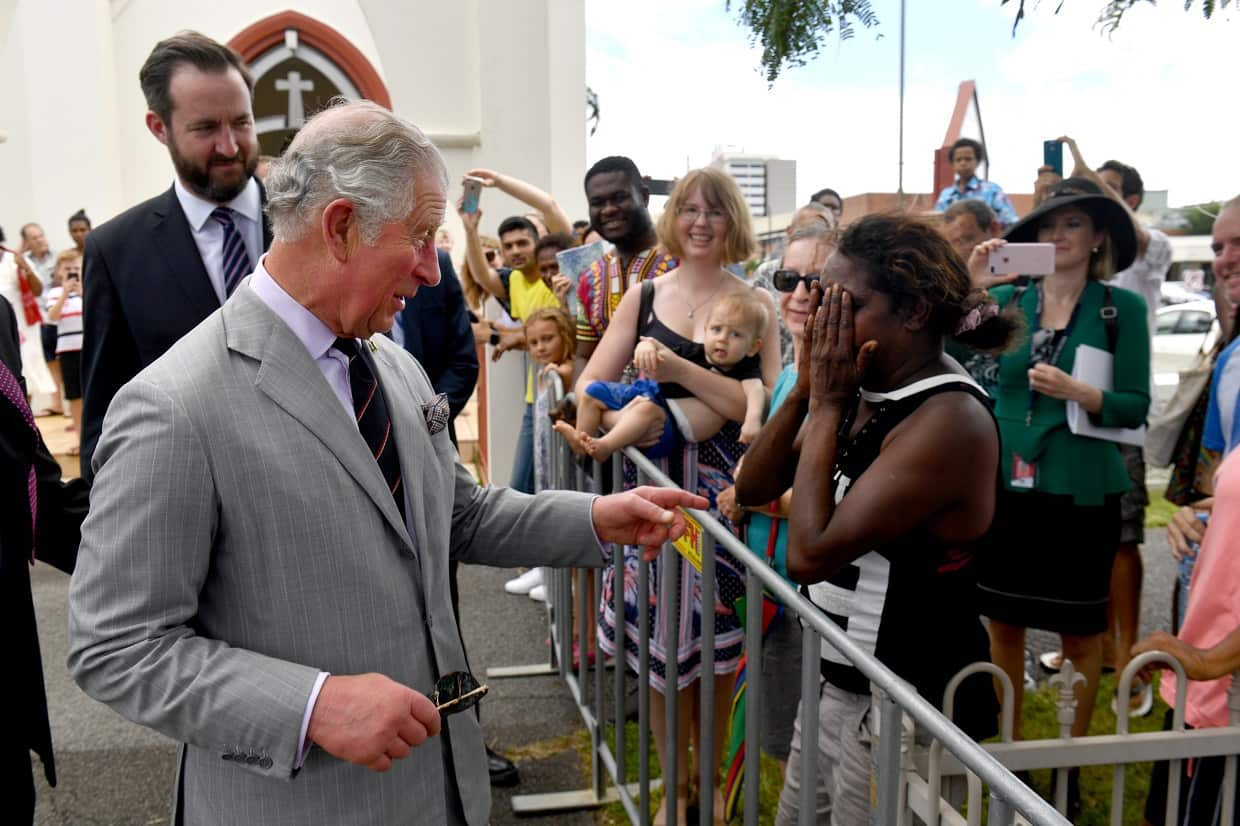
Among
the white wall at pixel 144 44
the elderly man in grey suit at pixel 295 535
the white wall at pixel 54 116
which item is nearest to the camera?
the elderly man in grey suit at pixel 295 535

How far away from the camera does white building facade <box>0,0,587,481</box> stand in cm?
751

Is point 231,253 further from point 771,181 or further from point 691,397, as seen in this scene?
point 771,181

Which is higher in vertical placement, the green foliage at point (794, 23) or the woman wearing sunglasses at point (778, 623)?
the green foliage at point (794, 23)

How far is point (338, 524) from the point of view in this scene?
4.85ft

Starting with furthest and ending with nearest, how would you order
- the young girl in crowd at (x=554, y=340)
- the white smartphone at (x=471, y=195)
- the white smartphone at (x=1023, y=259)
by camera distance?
the white smartphone at (x=471, y=195), the young girl in crowd at (x=554, y=340), the white smartphone at (x=1023, y=259)

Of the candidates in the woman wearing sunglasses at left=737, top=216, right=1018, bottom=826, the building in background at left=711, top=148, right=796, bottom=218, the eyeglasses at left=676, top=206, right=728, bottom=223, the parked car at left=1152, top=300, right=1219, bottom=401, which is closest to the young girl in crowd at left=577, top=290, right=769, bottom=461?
the eyeglasses at left=676, top=206, right=728, bottom=223

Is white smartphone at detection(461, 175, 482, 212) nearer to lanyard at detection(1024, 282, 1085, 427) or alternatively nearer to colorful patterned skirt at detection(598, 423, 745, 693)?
colorful patterned skirt at detection(598, 423, 745, 693)

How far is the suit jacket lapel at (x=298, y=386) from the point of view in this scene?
1.47 metres

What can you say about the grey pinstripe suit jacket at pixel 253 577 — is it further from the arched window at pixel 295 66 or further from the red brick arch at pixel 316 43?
the arched window at pixel 295 66

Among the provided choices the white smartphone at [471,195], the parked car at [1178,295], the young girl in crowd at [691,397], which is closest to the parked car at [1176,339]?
the parked car at [1178,295]

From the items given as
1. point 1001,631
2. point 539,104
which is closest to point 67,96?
point 539,104

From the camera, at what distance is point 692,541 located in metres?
2.47

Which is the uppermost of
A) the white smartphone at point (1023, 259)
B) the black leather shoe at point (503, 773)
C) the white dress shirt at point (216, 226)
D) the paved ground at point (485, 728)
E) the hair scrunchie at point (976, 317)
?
the white dress shirt at point (216, 226)

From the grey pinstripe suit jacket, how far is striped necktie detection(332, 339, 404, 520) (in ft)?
0.09
